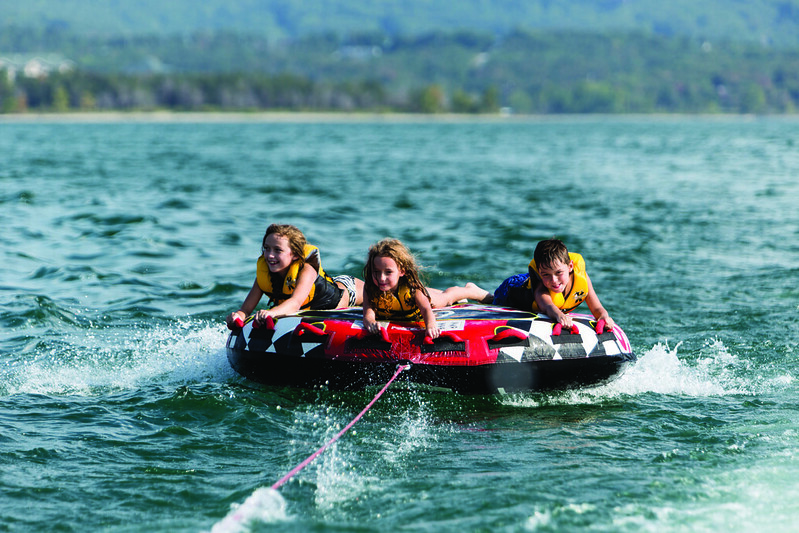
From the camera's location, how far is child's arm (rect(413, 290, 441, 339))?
641 centimetres

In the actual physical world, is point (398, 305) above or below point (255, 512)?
above

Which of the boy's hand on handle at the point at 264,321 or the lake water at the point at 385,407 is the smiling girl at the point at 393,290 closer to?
the lake water at the point at 385,407

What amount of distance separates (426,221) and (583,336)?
11.2m

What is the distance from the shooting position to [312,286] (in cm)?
729

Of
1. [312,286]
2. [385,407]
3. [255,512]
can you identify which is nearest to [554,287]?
[385,407]

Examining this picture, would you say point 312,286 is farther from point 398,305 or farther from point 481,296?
point 481,296

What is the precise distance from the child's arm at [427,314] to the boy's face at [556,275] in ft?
2.98

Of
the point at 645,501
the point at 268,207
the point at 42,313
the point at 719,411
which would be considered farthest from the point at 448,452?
the point at 268,207

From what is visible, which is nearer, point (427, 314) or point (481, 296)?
point (427, 314)

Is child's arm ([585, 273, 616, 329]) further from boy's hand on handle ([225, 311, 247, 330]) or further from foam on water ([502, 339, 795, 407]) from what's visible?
boy's hand on handle ([225, 311, 247, 330])

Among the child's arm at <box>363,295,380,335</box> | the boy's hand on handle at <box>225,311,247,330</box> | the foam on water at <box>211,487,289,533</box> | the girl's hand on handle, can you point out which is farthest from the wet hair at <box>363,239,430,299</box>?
the foam on water at <box>211,487,289,533</box>

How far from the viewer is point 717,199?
20.8 meters

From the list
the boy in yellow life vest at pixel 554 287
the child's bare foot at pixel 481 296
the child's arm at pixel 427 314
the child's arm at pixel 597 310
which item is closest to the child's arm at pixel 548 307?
the boy in yellow life vest at pixel 554 287

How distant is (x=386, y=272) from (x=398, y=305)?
1.34 ft
